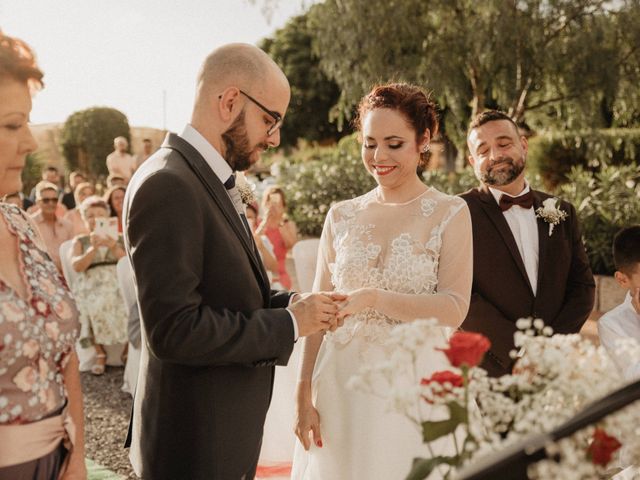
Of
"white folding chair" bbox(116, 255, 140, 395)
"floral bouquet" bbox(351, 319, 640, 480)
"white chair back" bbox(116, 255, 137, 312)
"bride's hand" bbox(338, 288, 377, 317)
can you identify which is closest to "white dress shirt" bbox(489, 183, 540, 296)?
"bride's hand" bbox(338, 288, 377, 317)

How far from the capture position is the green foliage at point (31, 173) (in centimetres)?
2422

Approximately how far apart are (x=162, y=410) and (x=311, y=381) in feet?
2.74

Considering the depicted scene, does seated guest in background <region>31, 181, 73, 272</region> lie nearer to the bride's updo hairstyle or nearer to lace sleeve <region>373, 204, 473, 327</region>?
the bride's updo hairstyle

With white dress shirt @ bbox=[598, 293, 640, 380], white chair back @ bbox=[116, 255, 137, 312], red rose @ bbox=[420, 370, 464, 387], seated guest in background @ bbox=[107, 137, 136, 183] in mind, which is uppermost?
seated guest in background @ bbox=[107, 137, 136, 183]

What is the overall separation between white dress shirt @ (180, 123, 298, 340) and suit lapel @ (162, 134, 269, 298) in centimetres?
2

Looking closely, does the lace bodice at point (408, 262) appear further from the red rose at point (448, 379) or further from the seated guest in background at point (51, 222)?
the seated guest in background at point (51, 222)

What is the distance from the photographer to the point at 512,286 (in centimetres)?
324

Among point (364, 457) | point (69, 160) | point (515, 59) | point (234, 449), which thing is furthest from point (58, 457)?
point (69, 160)

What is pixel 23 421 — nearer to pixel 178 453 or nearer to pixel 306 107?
pixel 178 453

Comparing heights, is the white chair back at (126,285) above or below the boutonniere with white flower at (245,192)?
below

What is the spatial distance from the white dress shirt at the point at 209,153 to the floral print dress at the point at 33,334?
54cm

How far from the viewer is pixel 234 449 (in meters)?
1.93

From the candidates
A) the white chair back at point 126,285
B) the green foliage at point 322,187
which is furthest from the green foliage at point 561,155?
the white chair back at point 126,285

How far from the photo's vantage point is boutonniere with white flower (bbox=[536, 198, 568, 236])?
10.9ft
